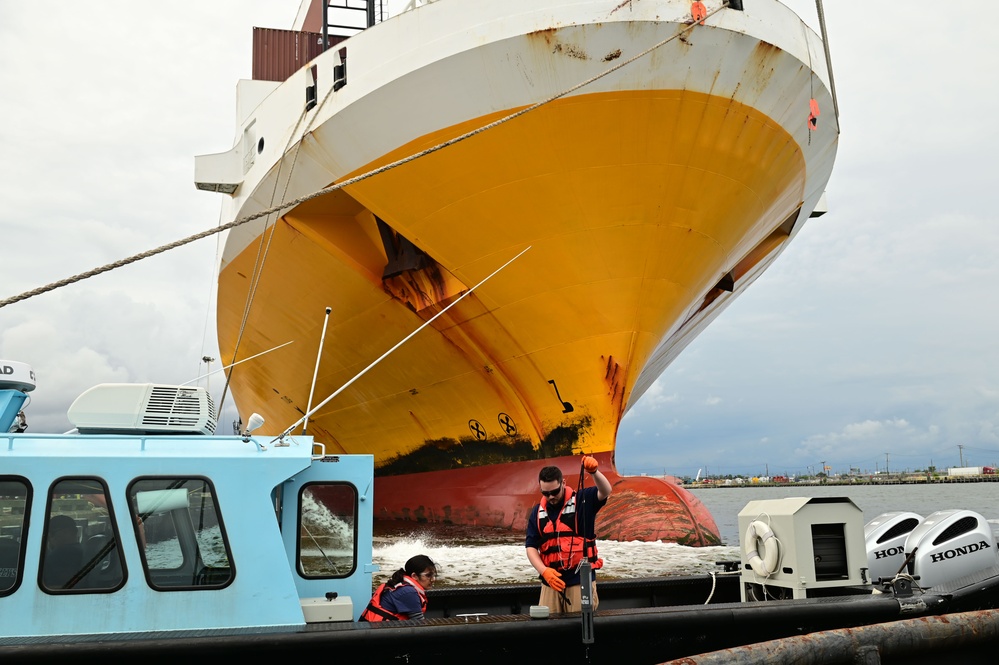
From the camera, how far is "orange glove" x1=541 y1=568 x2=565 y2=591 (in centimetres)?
449

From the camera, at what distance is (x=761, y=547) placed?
5.48 m

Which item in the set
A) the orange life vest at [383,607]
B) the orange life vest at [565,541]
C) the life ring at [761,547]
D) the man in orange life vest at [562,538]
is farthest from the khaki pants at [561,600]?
the life ring at [761,547]

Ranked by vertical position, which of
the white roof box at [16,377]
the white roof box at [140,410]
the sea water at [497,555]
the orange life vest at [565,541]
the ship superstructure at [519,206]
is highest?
the ship superstructure at [519,206]

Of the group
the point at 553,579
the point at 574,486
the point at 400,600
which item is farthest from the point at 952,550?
the point at 574,486

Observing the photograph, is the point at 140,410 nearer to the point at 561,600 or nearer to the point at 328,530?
the point at 328,530

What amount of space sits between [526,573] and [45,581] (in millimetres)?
6610

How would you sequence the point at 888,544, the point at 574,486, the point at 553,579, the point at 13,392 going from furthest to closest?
the point at 574,486 → the point at 888,544 → the point at 13,392 → the point at 553,579

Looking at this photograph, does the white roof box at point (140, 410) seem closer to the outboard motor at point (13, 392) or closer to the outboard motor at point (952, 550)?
the outboard motor at point (13, 392)

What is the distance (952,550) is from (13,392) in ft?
20.0

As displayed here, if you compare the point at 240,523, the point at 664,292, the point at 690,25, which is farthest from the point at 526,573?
the point at 690,25

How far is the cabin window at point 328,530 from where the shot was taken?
4469 mm

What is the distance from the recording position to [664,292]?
11625mm

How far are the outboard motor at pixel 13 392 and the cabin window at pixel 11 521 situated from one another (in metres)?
0.81

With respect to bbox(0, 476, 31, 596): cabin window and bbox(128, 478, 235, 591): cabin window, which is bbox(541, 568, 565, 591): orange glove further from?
bbox(0, 476, 31, 596): cabin window
